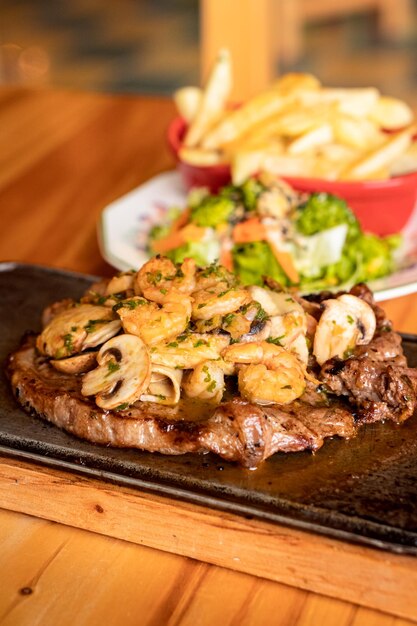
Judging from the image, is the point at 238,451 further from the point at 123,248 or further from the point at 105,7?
the point at 105,7

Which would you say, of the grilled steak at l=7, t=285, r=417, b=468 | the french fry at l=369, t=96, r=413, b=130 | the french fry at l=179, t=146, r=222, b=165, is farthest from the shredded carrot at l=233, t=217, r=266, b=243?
the grilled steak at l=7, t=285, r=417, b=468

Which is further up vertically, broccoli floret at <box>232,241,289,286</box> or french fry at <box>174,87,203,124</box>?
french fry at <box>174,87,203,124</box>

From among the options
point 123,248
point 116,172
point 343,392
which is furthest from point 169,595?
point 116,172

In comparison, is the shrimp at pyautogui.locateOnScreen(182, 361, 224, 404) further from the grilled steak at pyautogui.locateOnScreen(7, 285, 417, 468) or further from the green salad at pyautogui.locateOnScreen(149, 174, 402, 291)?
the green salad at pyautogui.locateOnScreen(149, 174, 402, 291)

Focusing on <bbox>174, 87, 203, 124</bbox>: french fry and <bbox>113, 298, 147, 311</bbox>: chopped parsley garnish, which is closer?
<bbox>113, 298, 147, 311</bbox>: chopped parsley garnish

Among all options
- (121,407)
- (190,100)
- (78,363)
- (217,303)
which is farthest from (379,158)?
(121,407)

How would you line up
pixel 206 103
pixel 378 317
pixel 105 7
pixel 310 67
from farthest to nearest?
pixel 105 7 < pixel 310 67 < pixel 206 103 < pixel 378 317
